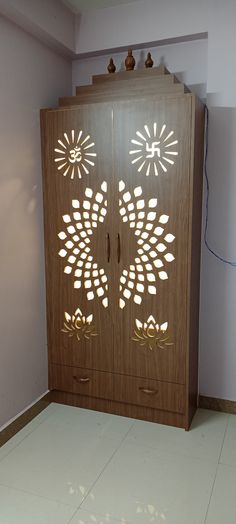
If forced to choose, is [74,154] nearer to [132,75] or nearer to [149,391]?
[132,75]

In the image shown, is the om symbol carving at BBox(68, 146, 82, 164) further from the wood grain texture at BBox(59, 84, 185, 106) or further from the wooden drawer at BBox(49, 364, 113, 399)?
the wooden drawer at BBox(49, 364, 113, 399)

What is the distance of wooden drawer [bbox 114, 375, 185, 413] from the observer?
2441 mm

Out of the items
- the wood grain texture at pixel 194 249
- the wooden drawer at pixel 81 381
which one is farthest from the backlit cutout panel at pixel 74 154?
the wooden drawer at pixel 81 381

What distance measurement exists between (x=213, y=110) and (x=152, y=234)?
842 mm

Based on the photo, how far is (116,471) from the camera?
82.4 inches

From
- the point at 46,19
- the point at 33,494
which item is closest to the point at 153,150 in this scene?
the point at 46,19

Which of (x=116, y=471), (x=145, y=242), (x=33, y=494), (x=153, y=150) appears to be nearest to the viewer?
(x=33, y=494)

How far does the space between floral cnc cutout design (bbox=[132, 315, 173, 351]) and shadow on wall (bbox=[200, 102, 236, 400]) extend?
0.36 metres

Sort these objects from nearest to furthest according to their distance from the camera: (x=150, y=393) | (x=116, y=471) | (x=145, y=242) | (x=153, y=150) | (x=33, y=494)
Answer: (x=33, y=494) < (x=116, y=471) < (x=153, y=150) < (x=145, y=242) < (x=150, y=393)

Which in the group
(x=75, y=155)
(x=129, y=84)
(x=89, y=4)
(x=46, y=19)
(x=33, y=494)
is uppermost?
(x=89, y=4)

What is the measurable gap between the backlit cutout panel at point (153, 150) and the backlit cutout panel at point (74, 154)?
0.27 metres

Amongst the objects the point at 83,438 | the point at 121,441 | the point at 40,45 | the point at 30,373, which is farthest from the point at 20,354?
the point at 40,45

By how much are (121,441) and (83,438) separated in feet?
0.73

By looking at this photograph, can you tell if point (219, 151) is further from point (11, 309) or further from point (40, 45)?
point (11, 309)
